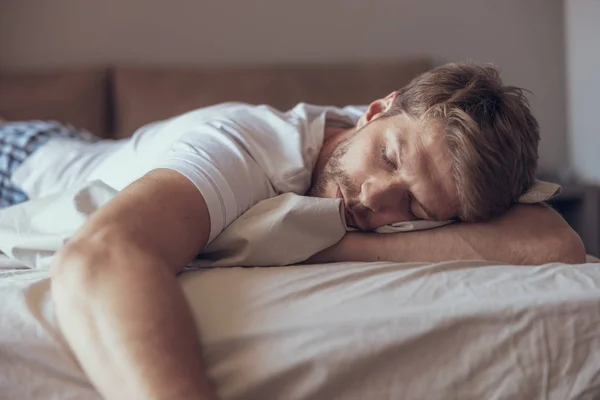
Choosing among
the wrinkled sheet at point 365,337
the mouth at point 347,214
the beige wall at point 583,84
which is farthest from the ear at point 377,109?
the beige wall at point 583,84

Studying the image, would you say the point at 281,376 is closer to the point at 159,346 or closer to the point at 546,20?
the point at 159,346

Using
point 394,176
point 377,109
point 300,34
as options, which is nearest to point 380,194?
point 394,176

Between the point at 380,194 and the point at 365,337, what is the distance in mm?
347

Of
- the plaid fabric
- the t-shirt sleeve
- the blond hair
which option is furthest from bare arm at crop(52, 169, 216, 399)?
the plaid fabric

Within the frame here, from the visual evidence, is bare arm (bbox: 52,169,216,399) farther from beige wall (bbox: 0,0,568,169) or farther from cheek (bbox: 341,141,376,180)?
beige wall (bbox: 0,0,568,169)

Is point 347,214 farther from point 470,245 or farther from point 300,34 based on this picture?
point 300,34

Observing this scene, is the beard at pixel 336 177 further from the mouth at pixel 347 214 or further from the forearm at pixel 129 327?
the forearm at pixel 129 327

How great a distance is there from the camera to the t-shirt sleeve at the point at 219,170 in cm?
92

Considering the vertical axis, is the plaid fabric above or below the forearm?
above

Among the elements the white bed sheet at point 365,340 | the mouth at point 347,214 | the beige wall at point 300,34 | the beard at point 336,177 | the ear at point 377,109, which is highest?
the beige wall at point 300,34

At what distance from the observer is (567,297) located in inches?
31.1

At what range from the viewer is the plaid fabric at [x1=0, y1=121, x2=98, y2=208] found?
1.43 metres

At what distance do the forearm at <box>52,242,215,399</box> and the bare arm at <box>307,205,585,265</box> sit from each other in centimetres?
38

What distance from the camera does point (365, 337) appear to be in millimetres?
729
